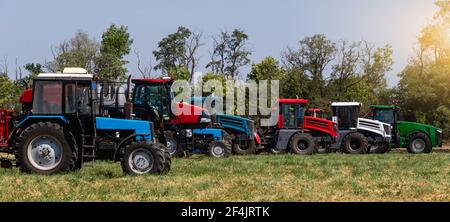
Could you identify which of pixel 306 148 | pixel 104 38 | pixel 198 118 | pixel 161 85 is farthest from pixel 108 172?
pixel 104 38

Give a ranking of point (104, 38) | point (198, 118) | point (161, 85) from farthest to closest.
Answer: point (104, 38)
point (198, 118)
point (161, 85)

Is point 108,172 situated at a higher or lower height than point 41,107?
lower

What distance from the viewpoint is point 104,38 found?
5444cm

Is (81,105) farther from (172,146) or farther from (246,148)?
(246,148)

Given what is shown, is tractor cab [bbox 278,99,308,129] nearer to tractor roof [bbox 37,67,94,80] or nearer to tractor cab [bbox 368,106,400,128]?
tractor cab [bbox 368,106,400,128]

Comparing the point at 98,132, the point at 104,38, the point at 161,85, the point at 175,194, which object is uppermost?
the point at 104,38

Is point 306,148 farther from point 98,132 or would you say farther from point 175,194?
point 175,194

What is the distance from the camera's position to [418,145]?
3212 cm

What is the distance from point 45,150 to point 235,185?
481 cm

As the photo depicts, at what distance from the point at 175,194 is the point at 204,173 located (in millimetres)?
4671

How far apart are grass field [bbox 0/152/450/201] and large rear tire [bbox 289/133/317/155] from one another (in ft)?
39.9

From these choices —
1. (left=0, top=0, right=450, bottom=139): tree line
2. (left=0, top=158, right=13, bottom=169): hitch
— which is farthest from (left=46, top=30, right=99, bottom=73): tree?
(left=0, top=158, right=13, bottom=169): hitch

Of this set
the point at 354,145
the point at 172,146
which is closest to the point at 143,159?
the point at 172,146
